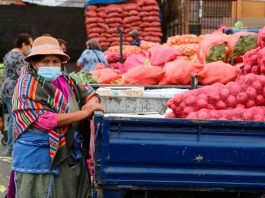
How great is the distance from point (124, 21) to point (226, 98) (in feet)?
39.7

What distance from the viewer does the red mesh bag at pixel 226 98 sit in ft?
13.1

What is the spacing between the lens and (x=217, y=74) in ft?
19.8

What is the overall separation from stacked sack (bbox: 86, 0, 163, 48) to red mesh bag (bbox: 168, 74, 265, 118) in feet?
38.0

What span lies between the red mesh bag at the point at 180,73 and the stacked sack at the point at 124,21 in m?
9.20

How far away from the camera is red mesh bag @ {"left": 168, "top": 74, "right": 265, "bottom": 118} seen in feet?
13.1

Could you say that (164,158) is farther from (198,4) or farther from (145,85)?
(198,4)

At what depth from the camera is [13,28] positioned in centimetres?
1662

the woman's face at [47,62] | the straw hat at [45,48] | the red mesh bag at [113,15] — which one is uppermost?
the red mesh bag at [113,15]

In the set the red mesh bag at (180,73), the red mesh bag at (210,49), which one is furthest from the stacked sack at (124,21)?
the red mesh bag at (180,73)

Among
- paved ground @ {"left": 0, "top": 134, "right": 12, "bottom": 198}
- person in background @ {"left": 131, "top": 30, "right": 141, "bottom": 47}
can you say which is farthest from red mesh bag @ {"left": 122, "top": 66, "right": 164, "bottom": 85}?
person in background @ {"left": 131, "top": 30, "right": 141, "bottom": 47}

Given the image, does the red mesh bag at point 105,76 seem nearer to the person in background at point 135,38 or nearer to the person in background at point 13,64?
the person in background at point 13,64

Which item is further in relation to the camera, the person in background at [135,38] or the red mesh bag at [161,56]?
the person in background at [135,38]

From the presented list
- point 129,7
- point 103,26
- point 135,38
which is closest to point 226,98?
point 135,38

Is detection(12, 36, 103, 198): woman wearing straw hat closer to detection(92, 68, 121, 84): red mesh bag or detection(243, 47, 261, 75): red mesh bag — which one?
detection(243, 47, 261, 75): red mesh bag
